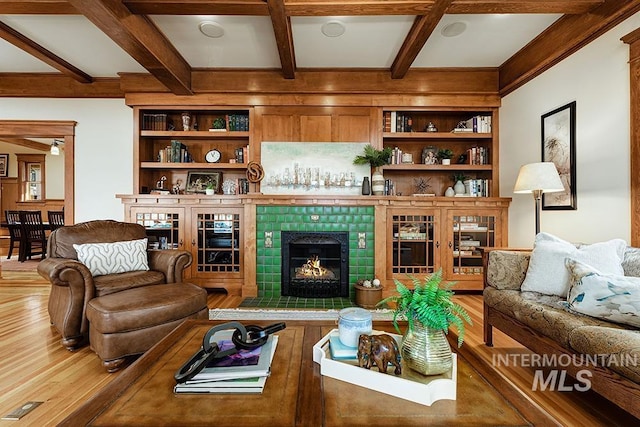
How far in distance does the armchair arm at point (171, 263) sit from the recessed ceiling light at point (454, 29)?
3117 millimetres

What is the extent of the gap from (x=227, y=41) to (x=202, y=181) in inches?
68.5

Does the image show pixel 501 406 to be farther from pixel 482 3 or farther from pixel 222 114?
pixel 222 114

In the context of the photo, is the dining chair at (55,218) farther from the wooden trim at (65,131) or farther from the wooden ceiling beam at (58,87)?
the wooden ceiling beam at (58,87)

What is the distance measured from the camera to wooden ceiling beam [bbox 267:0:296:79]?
2.25 meters

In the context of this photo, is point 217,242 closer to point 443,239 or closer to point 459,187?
point 443,239

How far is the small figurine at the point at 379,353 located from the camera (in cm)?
97

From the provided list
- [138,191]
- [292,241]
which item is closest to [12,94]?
[138,191]

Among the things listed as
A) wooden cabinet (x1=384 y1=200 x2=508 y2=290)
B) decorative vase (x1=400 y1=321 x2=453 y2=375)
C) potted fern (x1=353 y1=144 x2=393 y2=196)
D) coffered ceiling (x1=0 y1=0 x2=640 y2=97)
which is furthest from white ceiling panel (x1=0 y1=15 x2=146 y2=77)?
decorative vase (x1=400 y1=321 x2=453 y2=375)

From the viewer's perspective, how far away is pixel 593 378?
1.38 m

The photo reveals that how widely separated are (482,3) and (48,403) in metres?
3.68

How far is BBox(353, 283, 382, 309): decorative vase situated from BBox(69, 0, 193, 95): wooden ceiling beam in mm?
3003

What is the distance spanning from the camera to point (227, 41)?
9.89 ft

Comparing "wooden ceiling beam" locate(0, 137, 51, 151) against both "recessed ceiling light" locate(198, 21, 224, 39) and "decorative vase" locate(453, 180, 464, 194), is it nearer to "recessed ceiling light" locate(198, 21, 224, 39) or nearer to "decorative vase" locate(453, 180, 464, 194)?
"recessed ceiling light" locate(198, 21, 224, 39)

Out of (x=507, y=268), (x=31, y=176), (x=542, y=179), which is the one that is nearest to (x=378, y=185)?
(x=542, y=179)
